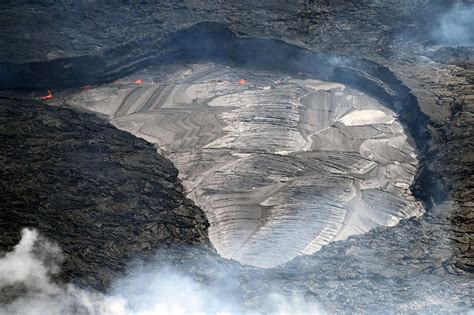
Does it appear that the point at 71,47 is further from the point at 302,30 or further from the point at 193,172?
the point at 302,30

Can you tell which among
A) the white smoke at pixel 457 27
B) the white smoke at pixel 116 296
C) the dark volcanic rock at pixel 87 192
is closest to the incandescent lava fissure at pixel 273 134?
the dark volcanic rock at pixel 87 192

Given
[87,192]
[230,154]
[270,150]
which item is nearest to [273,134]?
[270,150]

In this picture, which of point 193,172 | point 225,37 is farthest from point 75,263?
point 225,37

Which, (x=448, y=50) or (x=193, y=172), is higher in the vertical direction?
(x=448, y=50)

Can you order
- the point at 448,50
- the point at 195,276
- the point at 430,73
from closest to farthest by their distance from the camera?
the point at 195,276
the point at 430,73
the point at 448,50

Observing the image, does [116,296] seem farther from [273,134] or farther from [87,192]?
[273,134]

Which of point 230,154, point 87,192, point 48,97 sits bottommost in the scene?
point 48,97
